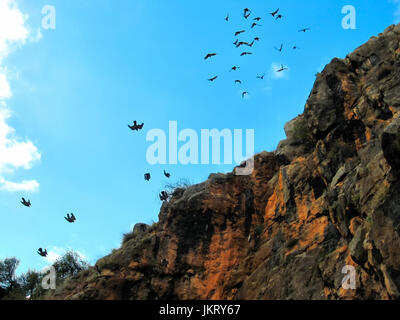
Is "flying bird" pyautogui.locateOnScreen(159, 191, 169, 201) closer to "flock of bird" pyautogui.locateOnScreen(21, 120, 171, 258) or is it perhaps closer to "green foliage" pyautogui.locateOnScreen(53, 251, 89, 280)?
"flock of bird" pyautogui.locateOnScreen(21, 120, 171, 258)

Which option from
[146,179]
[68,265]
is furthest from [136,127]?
[68,265]

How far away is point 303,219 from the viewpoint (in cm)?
1461

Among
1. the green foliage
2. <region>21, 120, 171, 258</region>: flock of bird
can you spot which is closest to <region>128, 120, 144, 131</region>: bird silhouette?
<region>21, 120, 171, 258</region>: flock of bird

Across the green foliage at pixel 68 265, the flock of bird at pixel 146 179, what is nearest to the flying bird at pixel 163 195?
the flock of bird at pixel 146 179

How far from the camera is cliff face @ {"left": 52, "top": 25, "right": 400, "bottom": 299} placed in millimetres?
10125

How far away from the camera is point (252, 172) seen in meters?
19.4

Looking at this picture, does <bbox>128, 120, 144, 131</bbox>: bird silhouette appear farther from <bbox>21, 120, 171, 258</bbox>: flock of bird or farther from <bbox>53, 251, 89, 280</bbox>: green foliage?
<bbox>53, 251, 89, 280</bbox>: green foliage

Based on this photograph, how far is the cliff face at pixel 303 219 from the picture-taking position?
10125 mm

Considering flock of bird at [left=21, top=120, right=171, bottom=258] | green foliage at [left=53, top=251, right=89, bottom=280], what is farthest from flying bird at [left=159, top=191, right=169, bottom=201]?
green foliage at [left=53, top=251, right=89, bottom=280]

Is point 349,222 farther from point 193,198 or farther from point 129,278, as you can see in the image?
point 129,278

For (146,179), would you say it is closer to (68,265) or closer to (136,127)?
(136,127)

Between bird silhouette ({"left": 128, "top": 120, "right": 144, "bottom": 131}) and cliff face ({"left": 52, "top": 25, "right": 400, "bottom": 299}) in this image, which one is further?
bird silhouette ({"left": 128, "top": 120, "right": 144, "bottom": 131})

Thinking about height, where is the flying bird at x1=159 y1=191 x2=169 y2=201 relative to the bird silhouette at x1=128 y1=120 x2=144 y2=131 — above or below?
below
